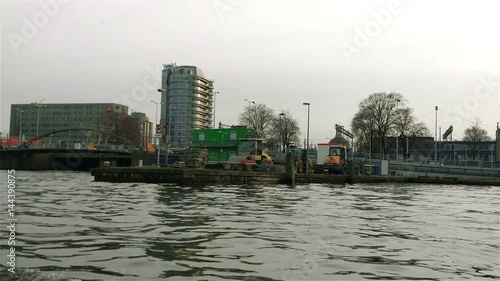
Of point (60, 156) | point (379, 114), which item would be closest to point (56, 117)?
point (60, 156)

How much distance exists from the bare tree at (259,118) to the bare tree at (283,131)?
3.87ft

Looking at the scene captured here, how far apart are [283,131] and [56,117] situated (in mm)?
66614

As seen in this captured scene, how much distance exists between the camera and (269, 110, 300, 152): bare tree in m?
89.3

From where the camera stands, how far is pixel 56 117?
389ft

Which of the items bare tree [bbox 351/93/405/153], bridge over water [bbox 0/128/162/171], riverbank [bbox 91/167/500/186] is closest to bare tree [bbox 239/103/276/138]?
bare tree [bbox 351/93/405/153]

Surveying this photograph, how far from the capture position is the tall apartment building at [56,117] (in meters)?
117

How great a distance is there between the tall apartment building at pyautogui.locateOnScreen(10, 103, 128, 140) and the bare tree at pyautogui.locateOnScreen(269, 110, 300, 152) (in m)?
46.4

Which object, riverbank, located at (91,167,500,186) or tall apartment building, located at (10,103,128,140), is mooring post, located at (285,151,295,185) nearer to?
riverbank, located at (91,167,500,186)

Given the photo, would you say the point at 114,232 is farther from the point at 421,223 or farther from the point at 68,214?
the point at 421,223

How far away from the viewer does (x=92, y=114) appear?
12288 centimetres

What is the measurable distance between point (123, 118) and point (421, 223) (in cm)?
10269

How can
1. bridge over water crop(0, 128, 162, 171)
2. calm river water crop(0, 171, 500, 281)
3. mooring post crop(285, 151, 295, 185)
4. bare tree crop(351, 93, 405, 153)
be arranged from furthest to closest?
bare tree crop(351, 93, 405, 153) < bridge over water crop(0, 128, 162, 171) < mooring post crop(285, 151, 295, 185) < calm river water crop(0, 171, 500, 281)

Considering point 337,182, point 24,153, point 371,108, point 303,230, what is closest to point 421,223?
point 303,230

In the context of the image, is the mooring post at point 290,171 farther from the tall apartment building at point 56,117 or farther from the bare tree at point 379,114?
the tall apartment building at point 56,117
